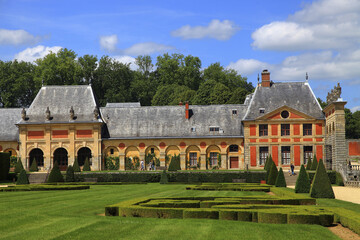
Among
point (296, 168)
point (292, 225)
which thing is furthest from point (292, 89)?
point (292, 225)

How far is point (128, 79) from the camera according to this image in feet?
305

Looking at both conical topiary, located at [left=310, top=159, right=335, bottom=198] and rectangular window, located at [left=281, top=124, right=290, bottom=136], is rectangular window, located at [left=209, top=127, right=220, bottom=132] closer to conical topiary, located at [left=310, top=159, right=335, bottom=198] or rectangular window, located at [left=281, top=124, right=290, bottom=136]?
rectangular window, located at [left=281, top=124, right=290, bottom=136]

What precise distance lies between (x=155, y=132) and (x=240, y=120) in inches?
415

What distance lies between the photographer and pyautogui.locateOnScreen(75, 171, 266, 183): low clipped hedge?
41.6m

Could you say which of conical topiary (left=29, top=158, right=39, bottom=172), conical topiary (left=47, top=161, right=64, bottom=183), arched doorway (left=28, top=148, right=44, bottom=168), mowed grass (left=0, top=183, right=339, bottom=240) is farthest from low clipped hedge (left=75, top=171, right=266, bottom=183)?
mowed grass (left=0, top=183, right=339, bottom=240)

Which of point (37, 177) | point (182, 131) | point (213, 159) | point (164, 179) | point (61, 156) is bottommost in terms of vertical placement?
point (37, 177)

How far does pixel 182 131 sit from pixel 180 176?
14.8 m

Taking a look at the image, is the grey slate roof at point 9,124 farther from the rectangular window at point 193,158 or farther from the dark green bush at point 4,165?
the rectangular window at point 193,158

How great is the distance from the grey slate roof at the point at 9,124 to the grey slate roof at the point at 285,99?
29.1 meters

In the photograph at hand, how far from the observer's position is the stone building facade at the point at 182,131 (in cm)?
5488

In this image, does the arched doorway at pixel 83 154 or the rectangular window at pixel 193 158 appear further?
the arched doorway at pixel 83 154

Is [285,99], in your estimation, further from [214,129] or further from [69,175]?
[69,175]

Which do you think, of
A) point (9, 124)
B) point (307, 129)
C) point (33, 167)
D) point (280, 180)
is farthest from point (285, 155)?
A: point (9, 124)

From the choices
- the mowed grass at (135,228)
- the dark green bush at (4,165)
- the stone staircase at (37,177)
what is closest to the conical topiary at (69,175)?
the stone staircase at (37,177)
